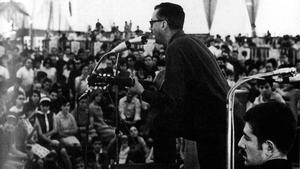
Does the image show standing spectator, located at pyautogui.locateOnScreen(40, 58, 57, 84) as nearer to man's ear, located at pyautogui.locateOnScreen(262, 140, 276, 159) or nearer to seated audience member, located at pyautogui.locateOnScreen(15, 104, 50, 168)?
seated audience member, located at pyautogui.locateOnScreen(15, 104, 50, 168)

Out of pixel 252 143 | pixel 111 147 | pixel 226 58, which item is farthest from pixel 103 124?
pixel 252 143

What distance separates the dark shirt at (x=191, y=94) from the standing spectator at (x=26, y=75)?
515 centimetres

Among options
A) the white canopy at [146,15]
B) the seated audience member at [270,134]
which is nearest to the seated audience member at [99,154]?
the seated audience member at [270,134]

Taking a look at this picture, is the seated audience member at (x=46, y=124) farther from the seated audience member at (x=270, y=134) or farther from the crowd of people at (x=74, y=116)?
the seated audience member at (x=270, y=134)

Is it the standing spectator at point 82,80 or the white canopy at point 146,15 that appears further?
the white canopy at point 146,15

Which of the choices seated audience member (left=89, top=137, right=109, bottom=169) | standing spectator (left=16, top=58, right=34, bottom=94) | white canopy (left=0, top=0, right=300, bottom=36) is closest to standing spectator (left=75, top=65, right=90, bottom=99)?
standing spectator (left=16, top=58, right=34, bottom=94)

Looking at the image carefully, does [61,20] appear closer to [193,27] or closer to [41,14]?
[41,14]

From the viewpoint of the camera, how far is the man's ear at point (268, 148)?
199 centimetres

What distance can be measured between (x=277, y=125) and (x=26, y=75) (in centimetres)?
684

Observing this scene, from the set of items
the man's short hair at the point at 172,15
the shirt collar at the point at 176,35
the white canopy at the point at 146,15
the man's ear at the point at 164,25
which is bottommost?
the shirt collar at the point at 176,35

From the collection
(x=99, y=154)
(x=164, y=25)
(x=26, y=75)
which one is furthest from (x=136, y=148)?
(x=164, y=25)

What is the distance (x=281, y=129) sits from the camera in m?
1.98

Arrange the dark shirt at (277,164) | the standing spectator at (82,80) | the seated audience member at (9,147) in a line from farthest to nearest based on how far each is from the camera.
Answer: the standing spectator at (82,80), the seated audience member at (9,147), the dark shirt at (277,164)

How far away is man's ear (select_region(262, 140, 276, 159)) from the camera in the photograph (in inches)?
78.2
